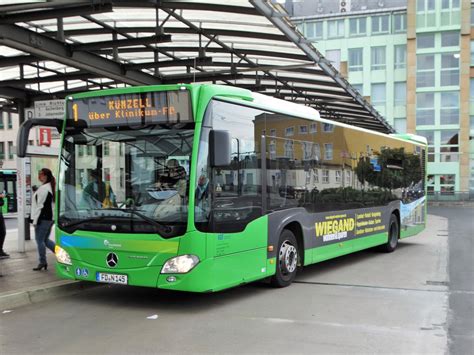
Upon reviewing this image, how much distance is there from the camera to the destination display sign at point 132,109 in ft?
22.9

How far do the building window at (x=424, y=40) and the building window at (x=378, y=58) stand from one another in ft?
12.7

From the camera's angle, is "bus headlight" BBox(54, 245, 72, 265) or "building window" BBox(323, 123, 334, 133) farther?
"building window" BBox(323, 123, 334, 133)

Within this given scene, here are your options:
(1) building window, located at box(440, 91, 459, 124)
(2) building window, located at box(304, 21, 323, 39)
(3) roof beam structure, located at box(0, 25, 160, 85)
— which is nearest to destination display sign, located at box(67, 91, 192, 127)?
(3) roof beam structure, located at box(0, 25, 160, 85)

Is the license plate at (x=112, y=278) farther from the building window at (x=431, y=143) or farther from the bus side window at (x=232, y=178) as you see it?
the building window at (x=431, y=143)

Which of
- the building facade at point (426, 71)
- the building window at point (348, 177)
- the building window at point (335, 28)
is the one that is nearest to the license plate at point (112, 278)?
the building window at point (348, 177)

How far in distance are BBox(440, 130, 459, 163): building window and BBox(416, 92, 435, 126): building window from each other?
1927 mm

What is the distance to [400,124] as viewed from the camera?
2151 inches

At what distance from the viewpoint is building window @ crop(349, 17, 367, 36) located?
56.7 m

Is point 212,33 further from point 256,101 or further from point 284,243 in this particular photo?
point 284,243

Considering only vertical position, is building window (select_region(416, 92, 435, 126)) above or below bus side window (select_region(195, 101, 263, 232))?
above

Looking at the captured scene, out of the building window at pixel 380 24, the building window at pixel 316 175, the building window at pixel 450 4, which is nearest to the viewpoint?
the building window at pixel 316 175

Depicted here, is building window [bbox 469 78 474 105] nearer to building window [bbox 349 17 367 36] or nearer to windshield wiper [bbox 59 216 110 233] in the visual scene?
building window [bbox 349 17 367 36]

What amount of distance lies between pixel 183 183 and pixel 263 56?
18.1 ft

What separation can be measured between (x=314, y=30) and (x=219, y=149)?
55202mm
